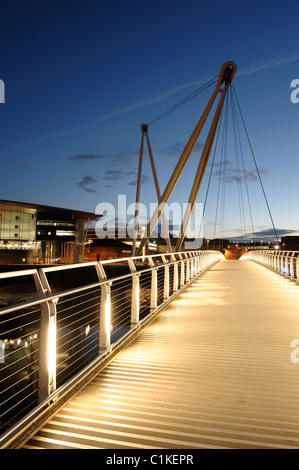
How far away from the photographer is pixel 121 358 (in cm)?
388

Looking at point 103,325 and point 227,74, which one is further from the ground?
point 227,74

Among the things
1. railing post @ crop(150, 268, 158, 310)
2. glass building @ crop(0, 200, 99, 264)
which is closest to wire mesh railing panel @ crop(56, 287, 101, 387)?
railing post @ crop(150, 268, 158, 310)

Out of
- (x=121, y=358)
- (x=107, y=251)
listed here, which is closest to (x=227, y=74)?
(x=121, y=358)

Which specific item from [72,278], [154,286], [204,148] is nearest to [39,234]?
[72,278]

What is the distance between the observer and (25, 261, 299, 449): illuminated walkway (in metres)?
2.29

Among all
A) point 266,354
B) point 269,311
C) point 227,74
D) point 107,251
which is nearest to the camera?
point 266,354

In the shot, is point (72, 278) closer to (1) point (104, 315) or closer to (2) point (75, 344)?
(2) point (75, 344)

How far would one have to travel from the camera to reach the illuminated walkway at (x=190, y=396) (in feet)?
7.52

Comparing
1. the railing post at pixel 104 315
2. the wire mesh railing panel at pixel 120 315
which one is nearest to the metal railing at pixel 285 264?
the wire mesh railing panel at pixel 120 315

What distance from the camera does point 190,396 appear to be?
292 cm

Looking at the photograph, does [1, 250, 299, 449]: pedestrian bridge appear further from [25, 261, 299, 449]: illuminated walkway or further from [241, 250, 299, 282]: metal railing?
[241, 250, 299, 282]: metal railing

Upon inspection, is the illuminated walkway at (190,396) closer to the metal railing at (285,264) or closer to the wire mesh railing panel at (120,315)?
the wire mesh railing panel at (120,315)
